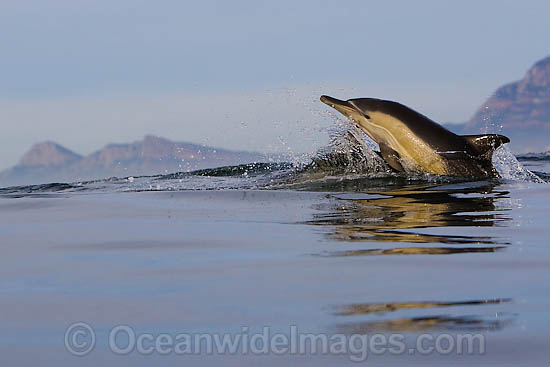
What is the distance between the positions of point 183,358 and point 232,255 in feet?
9.54

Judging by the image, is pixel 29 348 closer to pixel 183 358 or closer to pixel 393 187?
pixel 183 358

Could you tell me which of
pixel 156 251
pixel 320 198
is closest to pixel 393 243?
pixel 156 251

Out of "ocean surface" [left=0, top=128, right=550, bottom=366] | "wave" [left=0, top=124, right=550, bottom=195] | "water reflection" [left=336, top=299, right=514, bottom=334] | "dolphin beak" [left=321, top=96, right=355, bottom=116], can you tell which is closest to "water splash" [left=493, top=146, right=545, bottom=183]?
"wave" [left=0, top=124, right=550, bottom=195]

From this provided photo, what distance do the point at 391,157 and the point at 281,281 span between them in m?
9.60

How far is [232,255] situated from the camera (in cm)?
638

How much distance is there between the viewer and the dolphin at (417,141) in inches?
539

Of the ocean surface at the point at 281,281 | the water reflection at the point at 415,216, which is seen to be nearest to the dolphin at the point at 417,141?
the water reflection at the point at 415,216

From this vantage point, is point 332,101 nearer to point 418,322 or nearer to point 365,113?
point 365,113

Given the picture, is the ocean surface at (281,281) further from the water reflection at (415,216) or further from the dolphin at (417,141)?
the dolphin at (417,141)

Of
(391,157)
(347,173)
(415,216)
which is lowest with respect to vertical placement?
(415,216)

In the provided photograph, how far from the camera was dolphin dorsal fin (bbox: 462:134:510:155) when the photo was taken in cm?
1308

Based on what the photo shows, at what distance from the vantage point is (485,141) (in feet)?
44.0

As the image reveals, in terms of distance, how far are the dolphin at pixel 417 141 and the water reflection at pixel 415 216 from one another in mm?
957

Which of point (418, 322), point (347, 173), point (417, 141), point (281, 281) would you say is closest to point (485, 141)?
point (417, 141)
